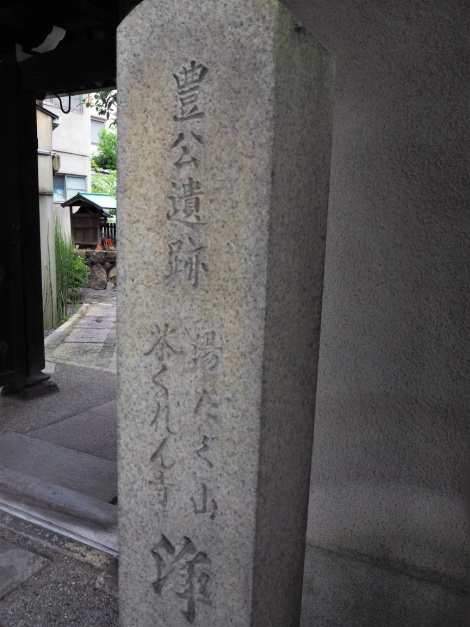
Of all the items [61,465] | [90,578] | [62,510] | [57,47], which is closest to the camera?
[90,578]

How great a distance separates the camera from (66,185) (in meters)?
23.1

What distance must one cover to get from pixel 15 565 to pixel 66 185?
2257cm

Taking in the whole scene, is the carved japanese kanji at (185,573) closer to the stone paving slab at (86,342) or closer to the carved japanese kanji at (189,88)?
the carved japanese kanji at (189,88)

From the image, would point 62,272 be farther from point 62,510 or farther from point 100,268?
point 62,510

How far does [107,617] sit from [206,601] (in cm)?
98

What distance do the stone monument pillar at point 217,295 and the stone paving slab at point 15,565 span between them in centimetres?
113

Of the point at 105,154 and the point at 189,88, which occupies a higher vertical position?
the point at 105,154

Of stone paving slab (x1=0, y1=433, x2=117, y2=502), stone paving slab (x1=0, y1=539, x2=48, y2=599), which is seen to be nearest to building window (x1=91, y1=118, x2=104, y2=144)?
stone paving slab (x1=0, y1=433, x2=117, y2=502)

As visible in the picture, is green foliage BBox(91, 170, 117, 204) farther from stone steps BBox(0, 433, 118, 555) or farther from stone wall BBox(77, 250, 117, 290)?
stone steps BBox(0, 433, 118, 555)

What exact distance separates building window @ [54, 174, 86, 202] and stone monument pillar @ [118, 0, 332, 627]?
73.5ft

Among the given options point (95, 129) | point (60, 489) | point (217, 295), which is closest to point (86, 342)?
point (60, 489)

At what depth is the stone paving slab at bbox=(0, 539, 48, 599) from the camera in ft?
8.61

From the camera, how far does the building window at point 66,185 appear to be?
22766mm

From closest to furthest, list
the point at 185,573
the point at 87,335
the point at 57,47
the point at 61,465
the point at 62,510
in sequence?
the point at 185,573
the point at 62,510
the point at 61,465
the point at 57,47
the point at 87,335
